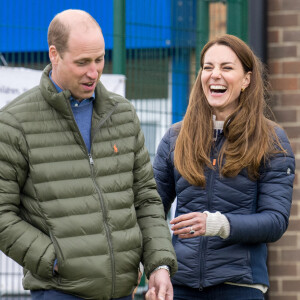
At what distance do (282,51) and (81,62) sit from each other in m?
3.33

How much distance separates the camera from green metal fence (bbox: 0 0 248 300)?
6.52m

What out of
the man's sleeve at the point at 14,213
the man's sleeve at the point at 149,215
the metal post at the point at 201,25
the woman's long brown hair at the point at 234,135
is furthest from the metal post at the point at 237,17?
the man's sleeve at the point at 14,213

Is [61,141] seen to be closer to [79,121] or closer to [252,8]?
[79,121]

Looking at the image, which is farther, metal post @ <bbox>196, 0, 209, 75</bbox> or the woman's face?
metal post @ <bbox>196, 0, 209, 75</bbox>

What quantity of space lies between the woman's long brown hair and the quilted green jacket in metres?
0.61

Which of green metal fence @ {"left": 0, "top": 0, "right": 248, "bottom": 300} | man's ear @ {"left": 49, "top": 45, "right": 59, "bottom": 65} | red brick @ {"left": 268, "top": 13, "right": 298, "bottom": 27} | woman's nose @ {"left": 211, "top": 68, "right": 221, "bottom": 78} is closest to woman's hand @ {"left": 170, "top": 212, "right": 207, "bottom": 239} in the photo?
woman's nose @ {"left": 211, "top": 68, "right": 221, "bottom": 78}

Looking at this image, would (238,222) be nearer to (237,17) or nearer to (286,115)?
(286,115)

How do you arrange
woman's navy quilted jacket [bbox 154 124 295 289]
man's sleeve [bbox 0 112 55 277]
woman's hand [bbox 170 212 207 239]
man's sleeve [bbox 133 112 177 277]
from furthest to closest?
woman's navy quilted jacket [bbox 154 124 295 289] → woman's hand [bbox 170 212 207 239] → man's sleeve [bbox 133 112 177 277] → man's sleeve [bbox 0 112 55 277]

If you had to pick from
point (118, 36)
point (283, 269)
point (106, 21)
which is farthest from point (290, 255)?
point (106, 21)

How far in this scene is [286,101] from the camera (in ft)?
21.3

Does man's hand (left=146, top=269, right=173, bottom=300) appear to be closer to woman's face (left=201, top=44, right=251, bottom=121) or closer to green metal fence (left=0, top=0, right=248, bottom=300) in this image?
woman's face (left=201, top=44, right=251, bottom=121)

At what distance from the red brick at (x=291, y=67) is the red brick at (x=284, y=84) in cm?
5

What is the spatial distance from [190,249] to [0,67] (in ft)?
9.12

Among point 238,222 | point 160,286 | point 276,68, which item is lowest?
point 160,286
